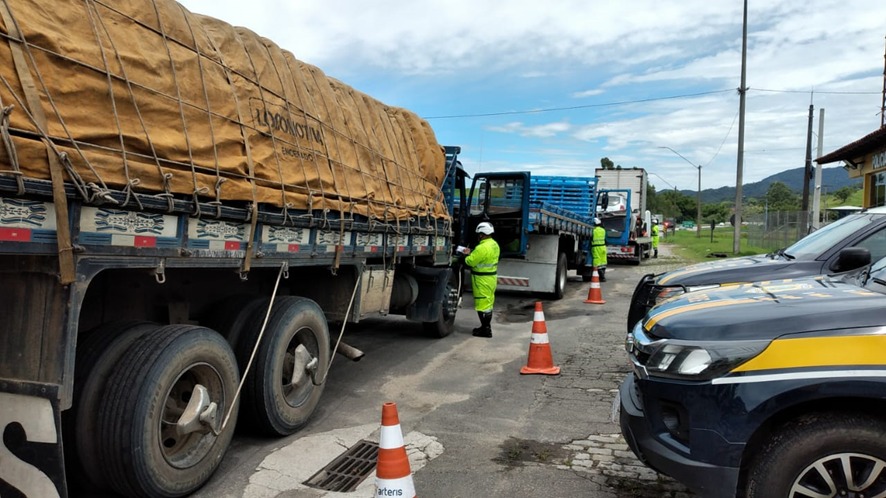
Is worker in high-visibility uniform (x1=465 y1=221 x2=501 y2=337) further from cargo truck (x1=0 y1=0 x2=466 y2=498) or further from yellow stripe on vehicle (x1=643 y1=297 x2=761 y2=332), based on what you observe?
yellow stripe on vehicle (x1=643 y1=297 x2=761 y2=332)

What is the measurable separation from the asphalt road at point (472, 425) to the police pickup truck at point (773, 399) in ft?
3.31

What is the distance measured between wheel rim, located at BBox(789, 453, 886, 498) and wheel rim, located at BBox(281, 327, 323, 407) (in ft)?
→ 11.4

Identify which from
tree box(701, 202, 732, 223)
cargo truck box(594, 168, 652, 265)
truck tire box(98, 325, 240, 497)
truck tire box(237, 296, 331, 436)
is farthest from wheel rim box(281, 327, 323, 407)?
tree box(701, 202, 732, 223)

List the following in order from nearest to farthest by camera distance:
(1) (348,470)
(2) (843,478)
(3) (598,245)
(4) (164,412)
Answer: (2) (843,478) → (4) (164,412) → (1) (348,470) → (3) (598,245)

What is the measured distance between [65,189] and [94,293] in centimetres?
121

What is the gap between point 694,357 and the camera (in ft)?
9.78

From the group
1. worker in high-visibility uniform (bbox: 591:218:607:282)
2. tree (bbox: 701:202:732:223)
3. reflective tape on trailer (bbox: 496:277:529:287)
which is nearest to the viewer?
reflective tape on trailer (bbox: 496:277:529:287)

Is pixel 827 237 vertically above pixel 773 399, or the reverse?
pixel 827 237

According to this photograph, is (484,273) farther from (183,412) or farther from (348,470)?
(183,412)

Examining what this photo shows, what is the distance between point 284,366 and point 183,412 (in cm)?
133

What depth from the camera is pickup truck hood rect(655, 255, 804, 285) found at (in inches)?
229

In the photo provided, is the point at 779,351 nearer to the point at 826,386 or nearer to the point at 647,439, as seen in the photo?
the point at 826,386

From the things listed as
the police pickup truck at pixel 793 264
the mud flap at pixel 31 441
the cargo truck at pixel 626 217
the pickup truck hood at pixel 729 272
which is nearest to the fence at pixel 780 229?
the cargo truck at pixel 626 217

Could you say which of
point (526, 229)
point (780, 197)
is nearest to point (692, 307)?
point (526, 229)
